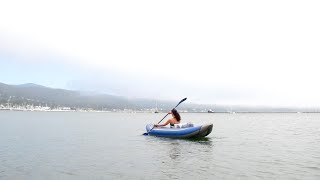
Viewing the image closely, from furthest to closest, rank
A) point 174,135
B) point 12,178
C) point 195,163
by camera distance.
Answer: point 174,135, point 195,163, point 12,178

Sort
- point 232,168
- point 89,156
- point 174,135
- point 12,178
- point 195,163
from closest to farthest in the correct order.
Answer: point 12,178 → point 232,168 → point 195,163 → point 89,156 → point 174,135

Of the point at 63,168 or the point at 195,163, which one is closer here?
the point at 63,168

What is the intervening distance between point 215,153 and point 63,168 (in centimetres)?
1255

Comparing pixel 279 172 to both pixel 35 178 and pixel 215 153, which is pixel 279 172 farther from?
pixel 35 178

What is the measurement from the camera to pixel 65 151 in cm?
2956

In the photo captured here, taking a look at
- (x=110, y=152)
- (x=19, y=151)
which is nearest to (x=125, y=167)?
(x=110, y=152)

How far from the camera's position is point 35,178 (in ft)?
59.7

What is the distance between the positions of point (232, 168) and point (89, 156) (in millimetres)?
11326

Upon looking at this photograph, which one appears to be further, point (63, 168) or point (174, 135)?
point (174, 135)

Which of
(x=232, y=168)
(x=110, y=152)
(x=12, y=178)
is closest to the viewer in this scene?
(x=12, y=178)

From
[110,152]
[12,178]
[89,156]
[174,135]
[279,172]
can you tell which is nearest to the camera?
[12,178]

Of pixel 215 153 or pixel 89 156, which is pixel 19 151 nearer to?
pixel 89 156

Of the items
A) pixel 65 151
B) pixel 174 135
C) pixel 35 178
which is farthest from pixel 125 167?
pixel 174 135

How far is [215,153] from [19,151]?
1656 cm
